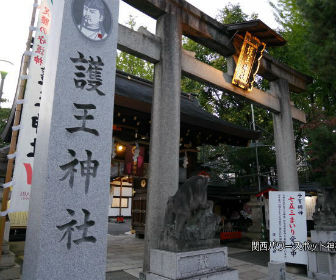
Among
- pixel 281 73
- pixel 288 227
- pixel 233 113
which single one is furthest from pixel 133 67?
pixel 288 227

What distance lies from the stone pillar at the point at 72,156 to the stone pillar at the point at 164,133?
2.49m

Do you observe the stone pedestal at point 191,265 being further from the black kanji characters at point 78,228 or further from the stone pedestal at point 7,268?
the stone pedestal at point 7,268

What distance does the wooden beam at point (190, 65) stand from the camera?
6172mm

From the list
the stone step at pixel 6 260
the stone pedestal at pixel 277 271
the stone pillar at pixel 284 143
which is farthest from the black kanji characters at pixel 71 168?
the stone pillar at pixel 284 143

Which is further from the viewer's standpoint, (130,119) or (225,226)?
(225,226)

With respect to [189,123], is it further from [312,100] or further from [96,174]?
[312,100]

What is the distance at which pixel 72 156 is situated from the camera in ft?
10.7

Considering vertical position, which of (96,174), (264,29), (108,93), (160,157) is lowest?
(96,174)

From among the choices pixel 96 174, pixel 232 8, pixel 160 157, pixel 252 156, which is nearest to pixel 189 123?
pixel 160 157

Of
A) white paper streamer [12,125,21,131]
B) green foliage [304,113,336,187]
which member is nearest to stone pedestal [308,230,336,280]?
green foliage [304,113,336,187]

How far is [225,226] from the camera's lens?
13078mm

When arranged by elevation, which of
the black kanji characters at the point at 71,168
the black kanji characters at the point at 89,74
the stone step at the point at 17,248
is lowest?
the stone step at the point at 17,248

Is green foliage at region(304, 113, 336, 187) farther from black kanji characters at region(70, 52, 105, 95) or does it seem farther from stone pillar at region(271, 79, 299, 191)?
black kanji characters at region(70, 52, 105, 95)

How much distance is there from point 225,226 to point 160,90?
938cm
